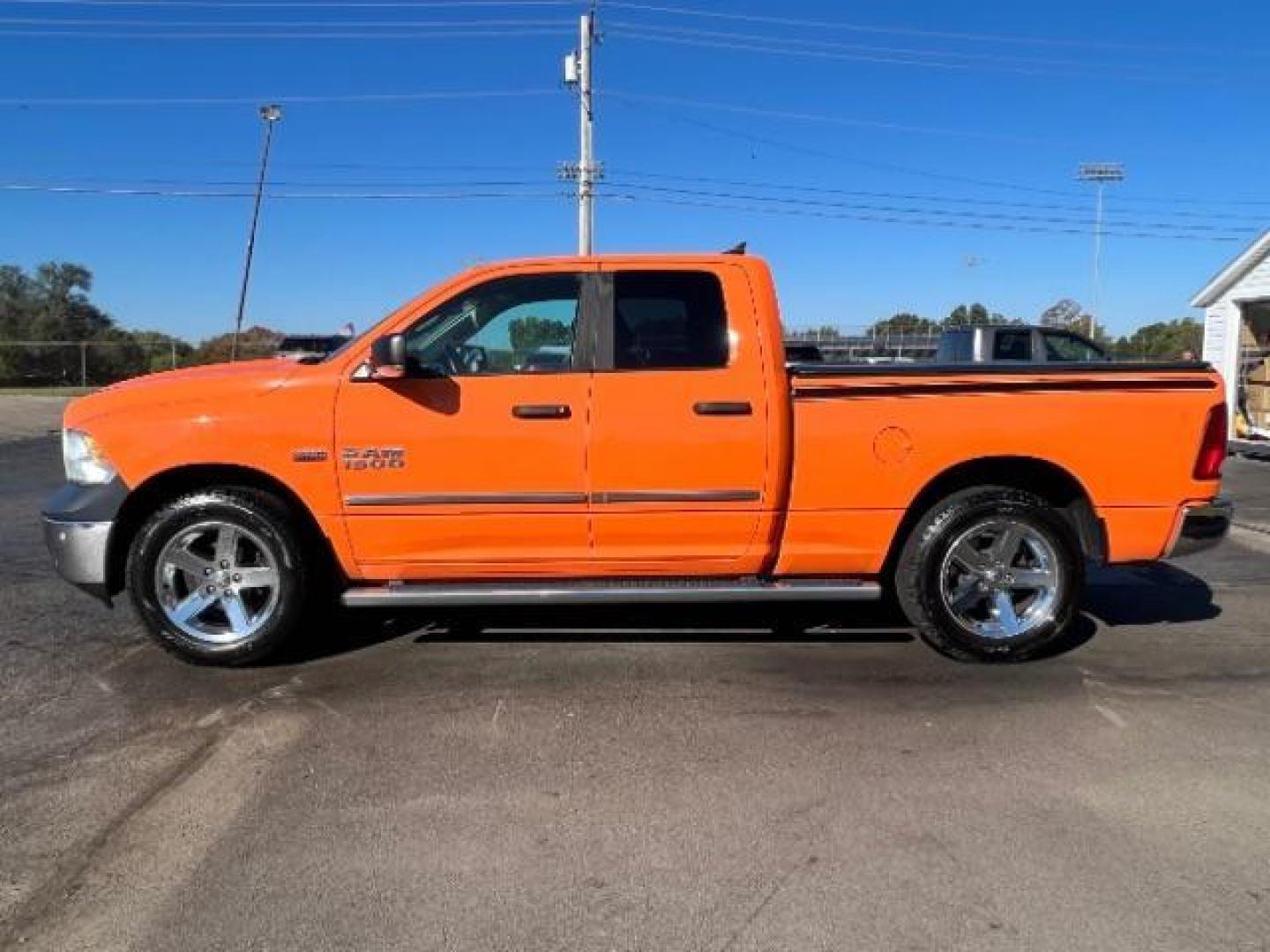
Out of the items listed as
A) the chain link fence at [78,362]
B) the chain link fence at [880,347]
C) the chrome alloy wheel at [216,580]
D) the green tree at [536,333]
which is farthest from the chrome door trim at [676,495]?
the chain link fence at [78,362]

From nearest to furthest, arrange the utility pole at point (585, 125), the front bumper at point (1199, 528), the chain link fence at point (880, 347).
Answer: the front bumper at point (1199, 528) < the chain link fence at point (880, 347) < the utility pole at point (585, 125)

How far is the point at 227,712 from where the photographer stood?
453 centimetres

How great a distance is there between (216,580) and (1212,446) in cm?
502

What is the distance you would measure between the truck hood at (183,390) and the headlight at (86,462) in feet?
0.26

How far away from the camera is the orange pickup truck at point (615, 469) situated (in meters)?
4.95

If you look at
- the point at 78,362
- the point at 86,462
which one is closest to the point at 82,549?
the point at 86,462

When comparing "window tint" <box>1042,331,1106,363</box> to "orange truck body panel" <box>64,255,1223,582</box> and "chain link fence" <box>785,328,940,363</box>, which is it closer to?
"chain link fence" <box>785,328,940,363</box>

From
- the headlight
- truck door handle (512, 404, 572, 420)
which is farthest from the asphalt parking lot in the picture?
truck door handle (512, 404, 572, 420)

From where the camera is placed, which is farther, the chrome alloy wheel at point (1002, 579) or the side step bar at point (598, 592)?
the chrome alloy wheel at point (1002, 579)

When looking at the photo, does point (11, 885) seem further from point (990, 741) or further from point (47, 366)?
point (47, 366)

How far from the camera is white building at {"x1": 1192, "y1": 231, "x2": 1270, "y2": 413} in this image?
18.0 m

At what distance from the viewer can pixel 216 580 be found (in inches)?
199

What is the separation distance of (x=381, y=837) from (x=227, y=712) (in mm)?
1509

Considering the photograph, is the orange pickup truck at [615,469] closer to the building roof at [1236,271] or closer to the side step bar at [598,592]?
the side step bar at [598,592]
